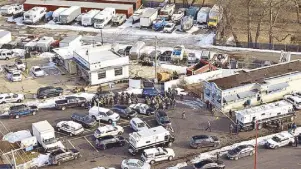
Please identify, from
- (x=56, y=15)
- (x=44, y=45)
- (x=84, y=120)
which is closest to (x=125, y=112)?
(x=84, y=120)

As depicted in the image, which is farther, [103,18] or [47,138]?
[103,18]

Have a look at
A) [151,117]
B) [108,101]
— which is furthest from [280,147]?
[108,101]

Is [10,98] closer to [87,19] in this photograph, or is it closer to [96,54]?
[96,54]

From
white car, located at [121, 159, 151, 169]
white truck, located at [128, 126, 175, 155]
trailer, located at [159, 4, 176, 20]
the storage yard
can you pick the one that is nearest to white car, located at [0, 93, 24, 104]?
the storage yard

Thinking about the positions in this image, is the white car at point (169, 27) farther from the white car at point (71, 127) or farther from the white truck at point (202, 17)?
the white car at point (71, 127)

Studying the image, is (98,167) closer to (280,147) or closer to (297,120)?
(280,147)
